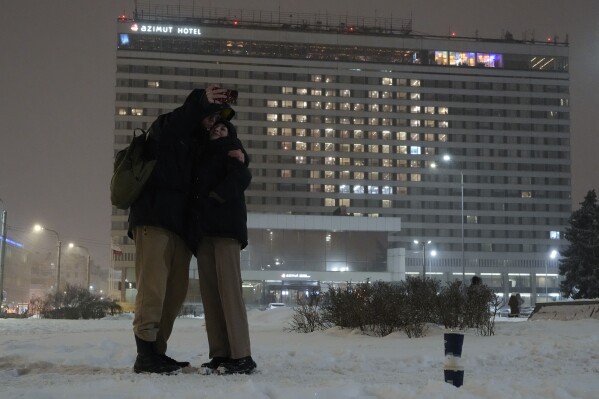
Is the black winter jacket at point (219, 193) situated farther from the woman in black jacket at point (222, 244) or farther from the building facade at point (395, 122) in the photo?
the building facade at point (395, 122)

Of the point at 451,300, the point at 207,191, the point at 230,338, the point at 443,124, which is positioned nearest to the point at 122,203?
the point at 207,191

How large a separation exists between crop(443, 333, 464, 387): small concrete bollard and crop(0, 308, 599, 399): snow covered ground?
0.08 metres

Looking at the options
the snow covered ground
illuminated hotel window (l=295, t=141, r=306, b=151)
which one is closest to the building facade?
illuminated hotel window (l=295, t=141, r=306, b=151)

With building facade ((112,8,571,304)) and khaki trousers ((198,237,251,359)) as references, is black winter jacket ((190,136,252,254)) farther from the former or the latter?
building facade ((112,8,571,304))

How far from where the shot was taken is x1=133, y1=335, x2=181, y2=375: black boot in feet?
17.1

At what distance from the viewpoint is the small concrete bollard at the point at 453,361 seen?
436 cm

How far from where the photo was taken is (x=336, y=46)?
414 ft

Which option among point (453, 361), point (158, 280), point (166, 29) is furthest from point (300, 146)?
point (453, 361)

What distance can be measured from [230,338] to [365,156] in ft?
401

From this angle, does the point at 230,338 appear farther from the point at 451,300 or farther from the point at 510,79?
the point at 510,79

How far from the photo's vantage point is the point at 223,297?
18.2 ft

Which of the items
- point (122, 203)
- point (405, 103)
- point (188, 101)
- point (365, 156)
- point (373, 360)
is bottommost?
point (373, 360)

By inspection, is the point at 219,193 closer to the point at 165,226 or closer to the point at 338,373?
the point at 165,226

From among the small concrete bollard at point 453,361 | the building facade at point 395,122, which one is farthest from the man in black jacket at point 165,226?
the building facade at point 395,122
